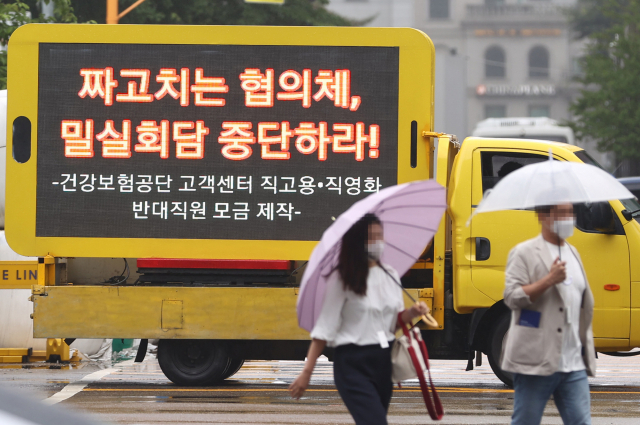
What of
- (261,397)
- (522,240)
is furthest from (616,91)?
(261,397)

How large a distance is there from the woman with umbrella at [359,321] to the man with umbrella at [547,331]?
0.56m

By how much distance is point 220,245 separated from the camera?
9305 mm

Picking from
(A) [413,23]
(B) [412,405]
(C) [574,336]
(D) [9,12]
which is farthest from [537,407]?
(A) [413,23]

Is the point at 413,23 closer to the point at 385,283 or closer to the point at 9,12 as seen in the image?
the point at 9,12

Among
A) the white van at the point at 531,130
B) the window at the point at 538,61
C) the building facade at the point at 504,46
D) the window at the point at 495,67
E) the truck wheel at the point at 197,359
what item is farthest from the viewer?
the window at the point at 495,67

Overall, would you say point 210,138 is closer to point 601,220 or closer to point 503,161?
point 503,161

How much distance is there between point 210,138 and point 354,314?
182 inches

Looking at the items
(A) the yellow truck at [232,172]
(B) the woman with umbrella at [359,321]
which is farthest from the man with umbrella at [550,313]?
(A) the yellow truck at [232,172]

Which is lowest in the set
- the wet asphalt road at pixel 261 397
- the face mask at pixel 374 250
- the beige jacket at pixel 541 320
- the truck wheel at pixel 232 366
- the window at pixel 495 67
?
the wet asphalt road at pixel 261 397

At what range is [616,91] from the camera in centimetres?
2869

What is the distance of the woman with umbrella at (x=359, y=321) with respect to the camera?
5.01 m

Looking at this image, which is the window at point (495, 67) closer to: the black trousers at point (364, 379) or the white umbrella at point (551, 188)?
the white umbrella at point (551, 188)

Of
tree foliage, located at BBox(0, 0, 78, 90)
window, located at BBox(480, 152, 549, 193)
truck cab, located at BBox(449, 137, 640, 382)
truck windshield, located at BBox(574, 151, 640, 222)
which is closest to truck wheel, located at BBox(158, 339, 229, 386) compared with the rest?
truck cab, located at BBox(449, 137, 640, 382)

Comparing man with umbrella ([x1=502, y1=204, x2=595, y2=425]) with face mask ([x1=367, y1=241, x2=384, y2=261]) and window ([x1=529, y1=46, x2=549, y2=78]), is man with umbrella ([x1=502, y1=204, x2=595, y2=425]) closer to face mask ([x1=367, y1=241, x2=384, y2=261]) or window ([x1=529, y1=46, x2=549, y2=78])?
face mask ([x1=367, y1=241, x2=384, y2=261])
